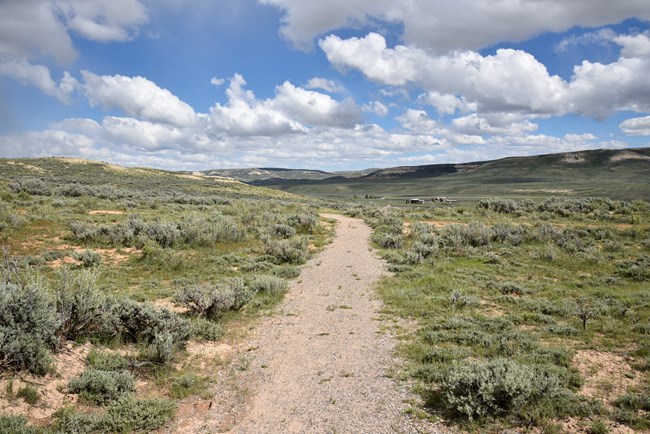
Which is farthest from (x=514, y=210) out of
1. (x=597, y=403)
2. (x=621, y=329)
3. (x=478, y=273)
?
(x=597, y=403)

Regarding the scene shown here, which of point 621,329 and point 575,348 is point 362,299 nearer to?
point 575,348

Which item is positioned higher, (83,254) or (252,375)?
(83,254)

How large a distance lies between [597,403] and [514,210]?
34.7m

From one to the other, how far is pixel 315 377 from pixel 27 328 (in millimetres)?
5466

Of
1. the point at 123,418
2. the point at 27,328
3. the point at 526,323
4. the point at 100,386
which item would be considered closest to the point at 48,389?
the point at 100,386

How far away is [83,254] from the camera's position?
1562 cm

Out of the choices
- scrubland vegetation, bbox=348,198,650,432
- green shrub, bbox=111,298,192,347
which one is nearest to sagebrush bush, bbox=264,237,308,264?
scrubland vegetation, bbox=348,198,650,432

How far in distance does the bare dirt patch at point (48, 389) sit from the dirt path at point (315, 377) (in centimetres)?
229

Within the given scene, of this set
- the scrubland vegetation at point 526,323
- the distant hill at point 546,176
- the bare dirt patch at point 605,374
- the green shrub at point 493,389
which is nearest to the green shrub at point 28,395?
the scrubland vegetation at point 526,323

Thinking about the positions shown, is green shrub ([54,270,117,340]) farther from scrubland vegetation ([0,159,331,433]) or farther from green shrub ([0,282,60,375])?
green shrub ([0,282,60,375])

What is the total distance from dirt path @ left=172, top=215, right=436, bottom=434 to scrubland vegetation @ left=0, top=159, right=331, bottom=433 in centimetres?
87

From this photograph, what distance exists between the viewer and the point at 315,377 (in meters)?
7.70

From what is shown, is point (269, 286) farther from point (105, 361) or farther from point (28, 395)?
point (28, 395)

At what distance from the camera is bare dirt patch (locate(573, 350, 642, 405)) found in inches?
269
